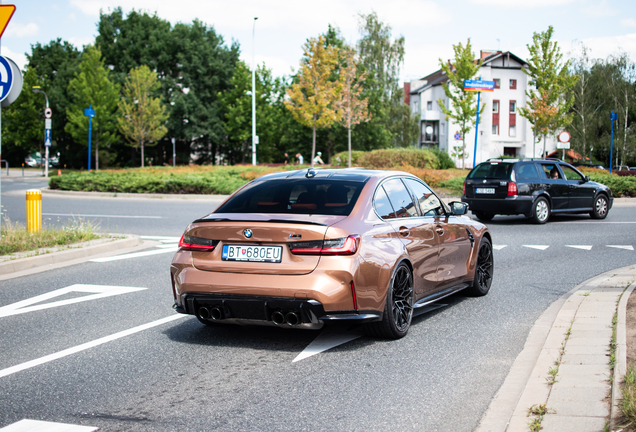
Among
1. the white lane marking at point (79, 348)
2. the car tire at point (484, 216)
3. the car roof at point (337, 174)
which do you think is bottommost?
the white lane marking at point (79, 348)

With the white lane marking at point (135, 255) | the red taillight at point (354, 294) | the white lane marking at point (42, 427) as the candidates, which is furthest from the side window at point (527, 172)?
the white lane marking at point (42, 427)

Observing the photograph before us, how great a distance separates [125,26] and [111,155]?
14017 millimetres

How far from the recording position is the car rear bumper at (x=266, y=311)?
5.03 meters

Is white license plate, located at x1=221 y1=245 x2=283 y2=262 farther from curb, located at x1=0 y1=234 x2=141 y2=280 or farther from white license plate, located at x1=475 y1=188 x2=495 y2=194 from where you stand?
white license plate, located at x1=475 y1=188 x2=495 y2=194

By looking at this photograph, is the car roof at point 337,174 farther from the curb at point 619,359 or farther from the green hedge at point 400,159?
the green hedge at point 400,159

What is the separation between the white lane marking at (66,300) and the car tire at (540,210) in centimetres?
1123

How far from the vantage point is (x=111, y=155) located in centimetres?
6762

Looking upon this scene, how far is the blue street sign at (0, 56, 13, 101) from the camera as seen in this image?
9914 mm

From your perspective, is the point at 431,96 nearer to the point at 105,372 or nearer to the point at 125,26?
the point at 125,26

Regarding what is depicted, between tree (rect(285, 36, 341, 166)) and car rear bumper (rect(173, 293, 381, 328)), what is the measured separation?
41355 millimetres

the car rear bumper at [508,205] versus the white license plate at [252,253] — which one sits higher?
the car rear bumper at [508,205]

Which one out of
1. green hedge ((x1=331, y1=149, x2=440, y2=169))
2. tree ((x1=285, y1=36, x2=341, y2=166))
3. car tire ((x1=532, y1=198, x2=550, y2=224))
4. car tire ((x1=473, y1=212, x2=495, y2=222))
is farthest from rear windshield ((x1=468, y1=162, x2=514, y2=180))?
tree ((x1=285, y1=36, x2=341, y2=166))

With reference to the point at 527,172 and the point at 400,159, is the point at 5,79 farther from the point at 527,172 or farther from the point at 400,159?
the point at 400,159

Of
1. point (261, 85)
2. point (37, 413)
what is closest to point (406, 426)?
point (37, 413)
